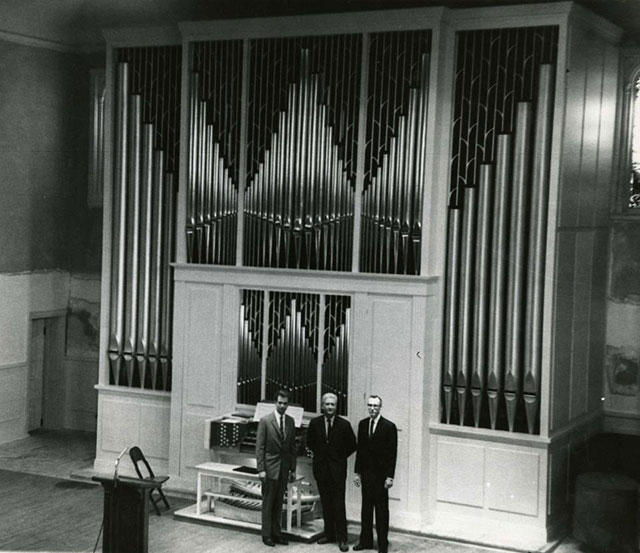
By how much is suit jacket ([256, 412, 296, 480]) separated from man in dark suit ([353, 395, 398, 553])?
29.5 inches

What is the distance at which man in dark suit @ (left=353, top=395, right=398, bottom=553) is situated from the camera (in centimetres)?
1105

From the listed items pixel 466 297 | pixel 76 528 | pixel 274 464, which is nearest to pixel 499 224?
pixel 466 297

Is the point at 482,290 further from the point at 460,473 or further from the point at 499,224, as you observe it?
the point at 460,473

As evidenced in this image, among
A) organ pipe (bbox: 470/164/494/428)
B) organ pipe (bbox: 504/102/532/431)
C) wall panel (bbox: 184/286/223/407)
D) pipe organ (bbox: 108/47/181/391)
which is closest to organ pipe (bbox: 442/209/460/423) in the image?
organ pipe (bbox: 470/164/494/428)

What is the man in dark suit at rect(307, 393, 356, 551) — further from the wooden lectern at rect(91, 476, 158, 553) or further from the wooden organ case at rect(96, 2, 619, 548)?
the wooden lectern at rect(91, 476, 158, 553)

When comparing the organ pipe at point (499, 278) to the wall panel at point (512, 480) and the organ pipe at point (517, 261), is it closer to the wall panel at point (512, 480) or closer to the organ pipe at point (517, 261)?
the organ pipe at point (517, 261)

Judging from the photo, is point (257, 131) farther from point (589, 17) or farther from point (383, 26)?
point (589, 17)

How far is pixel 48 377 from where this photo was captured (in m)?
16.6

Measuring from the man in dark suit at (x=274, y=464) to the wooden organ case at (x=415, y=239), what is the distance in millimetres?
981

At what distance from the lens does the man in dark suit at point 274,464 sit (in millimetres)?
11289

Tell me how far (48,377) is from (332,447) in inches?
264

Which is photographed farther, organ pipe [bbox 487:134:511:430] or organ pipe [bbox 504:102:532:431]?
organ pipe [bbox 487:134:511:430]

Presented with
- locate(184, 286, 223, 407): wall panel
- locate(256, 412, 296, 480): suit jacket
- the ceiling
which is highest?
the ceiling

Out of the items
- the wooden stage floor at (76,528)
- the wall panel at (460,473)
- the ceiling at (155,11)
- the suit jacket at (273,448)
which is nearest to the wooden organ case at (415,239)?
the wall panel at (460,473)
